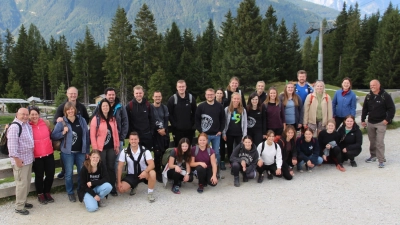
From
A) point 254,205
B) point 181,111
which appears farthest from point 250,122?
point 254,205

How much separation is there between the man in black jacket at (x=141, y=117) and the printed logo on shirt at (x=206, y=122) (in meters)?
1.11

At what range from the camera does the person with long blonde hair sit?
7.21 m

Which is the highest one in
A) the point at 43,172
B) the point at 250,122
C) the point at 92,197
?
the point at 250,122

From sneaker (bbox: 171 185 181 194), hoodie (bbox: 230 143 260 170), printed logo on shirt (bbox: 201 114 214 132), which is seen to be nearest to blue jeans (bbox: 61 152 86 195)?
sneaker (bbox: 171 185 181 194)

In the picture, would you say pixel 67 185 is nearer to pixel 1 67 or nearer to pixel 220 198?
pixel 220 198

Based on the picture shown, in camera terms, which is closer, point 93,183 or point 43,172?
point 93,183

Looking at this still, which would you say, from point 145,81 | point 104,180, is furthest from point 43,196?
point 145,81

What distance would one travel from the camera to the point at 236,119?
727cm

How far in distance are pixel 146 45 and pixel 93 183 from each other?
42628 millimetres

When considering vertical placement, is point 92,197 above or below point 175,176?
below

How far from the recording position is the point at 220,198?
607cm

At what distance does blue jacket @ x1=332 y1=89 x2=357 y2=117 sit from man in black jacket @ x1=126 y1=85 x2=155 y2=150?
494 centimetres

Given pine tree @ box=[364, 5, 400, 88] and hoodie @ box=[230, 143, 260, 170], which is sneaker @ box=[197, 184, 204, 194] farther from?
pine tree @ box=[364, 5, 400, 88]

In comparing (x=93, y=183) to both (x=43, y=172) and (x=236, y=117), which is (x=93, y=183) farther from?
(x=236, y=117)
